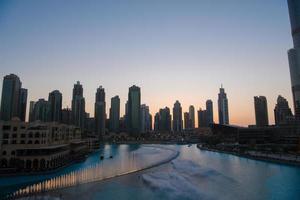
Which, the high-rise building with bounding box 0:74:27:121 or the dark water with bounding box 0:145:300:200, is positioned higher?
the high-rise building with bounding box 0:74:27:121

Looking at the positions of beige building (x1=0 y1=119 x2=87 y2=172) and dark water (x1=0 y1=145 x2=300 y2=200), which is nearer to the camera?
dark water (x1=0 y1=145 x2=300 y2=200)

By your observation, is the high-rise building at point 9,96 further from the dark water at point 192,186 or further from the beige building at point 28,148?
the dark water at point 192,186

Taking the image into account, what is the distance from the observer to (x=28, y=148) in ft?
190

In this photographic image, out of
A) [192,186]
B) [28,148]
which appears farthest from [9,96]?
[192,186]

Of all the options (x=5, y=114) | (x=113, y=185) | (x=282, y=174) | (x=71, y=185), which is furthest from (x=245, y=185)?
(x=5, y=114)

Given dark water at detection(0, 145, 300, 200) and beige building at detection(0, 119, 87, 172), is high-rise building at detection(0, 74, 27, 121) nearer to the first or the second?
beige building at detection(0, 119, 87, 172)

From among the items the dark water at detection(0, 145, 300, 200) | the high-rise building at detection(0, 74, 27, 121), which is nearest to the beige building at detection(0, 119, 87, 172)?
the dark water at detection(0, 145, 300, 200)

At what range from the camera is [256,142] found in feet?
447

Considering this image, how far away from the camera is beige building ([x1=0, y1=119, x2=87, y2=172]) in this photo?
181 ft

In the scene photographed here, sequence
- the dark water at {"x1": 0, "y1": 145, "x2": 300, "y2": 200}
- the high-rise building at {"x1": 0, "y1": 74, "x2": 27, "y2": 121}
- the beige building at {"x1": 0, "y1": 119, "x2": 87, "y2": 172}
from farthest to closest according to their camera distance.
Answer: the high-rise building at {"x1": 0, "y1": 74, "x2": 27, "y2": 121}, the beige building at {"x1": 0, "y1": 119, "x2": 87, "y2": 172}, the dark water at {"x1": 0, "y1": 145, "x2": 300, "y2": 200}

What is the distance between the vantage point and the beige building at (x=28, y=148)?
55.1 metres

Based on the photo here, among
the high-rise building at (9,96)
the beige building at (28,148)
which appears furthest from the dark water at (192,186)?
the high-rise building at (9,96)

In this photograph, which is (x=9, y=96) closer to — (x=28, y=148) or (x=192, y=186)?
(x=28, y=148)

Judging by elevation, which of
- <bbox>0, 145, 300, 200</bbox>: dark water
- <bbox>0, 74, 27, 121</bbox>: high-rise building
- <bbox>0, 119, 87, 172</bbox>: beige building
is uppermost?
<bbox>0, 74, 27, 121</bbox>: high-rise building
